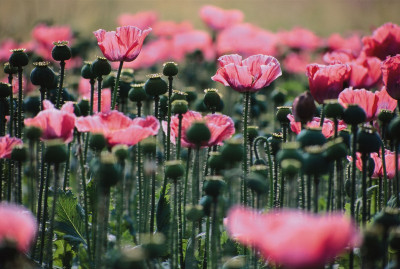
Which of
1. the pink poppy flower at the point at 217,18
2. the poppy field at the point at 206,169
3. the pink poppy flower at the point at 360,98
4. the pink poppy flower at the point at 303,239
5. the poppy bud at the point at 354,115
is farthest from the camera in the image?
the pink poppy flower at the point at 217,18

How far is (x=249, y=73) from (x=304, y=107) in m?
0.36

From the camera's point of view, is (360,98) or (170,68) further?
(170,68)

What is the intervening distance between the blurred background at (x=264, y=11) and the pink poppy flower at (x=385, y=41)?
5170 millimetres

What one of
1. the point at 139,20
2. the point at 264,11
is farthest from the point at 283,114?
the point at 264,11

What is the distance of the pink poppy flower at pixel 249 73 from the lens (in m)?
2.42

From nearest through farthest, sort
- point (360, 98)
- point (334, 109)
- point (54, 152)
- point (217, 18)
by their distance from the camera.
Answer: point (54, 152) → point (334, 109) → point (360, 98) → point (217, 18)

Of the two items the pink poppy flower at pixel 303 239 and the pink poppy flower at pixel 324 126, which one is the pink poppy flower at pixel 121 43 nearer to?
the pink poppy flower at pixel 324 126

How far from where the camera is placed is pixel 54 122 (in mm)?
1984

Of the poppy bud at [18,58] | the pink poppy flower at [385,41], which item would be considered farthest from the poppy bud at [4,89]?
the pink poppy flower at [385,41]

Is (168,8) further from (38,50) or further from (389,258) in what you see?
(389,258)

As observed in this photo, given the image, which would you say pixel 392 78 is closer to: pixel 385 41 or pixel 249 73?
pixel 249 73

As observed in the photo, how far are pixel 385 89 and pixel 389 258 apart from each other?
0.76 metres

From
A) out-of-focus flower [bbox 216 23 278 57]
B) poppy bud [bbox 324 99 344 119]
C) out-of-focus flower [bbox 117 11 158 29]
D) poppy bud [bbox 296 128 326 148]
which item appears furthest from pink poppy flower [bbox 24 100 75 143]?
out-of-focus flower [bbox 117 11 158 29]

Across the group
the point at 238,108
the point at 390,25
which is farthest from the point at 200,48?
the point at 390,25
